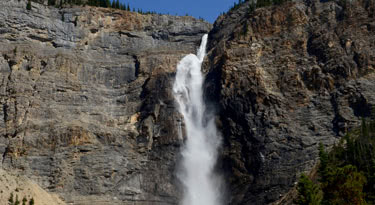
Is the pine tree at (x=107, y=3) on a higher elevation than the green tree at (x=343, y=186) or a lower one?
higher

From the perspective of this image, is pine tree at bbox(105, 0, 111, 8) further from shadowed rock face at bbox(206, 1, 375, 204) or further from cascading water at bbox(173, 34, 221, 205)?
shadowed rock face at bbox(206, 1, 375, 204)

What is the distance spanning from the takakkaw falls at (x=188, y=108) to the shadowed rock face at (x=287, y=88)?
0.12 metres

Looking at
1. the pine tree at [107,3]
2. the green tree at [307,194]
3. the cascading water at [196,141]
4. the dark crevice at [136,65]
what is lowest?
the green tree at [307,194]

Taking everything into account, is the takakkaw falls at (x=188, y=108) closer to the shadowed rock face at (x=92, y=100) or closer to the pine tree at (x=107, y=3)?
the shadowed rock face at (x=92, y=100)

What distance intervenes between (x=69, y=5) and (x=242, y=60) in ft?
88.3

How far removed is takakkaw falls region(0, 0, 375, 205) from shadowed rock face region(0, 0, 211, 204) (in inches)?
5.7

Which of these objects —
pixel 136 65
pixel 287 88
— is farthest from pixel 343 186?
pixel 136 65

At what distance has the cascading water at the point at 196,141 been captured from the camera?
186 ft

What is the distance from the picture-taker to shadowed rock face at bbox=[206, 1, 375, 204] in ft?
176

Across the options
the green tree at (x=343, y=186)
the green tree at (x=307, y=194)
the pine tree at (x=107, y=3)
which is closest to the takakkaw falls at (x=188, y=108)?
the green tree at (x=343, y=186)

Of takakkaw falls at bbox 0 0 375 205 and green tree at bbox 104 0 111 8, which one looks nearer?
takakkaw falls at bbox 0 0 375 205

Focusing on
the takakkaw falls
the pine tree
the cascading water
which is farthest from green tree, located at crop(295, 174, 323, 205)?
the pine tree

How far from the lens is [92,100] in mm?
64812

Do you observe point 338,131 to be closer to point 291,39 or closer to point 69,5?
point 291,39
